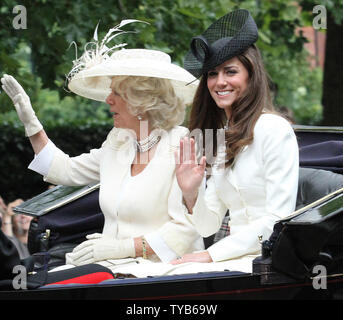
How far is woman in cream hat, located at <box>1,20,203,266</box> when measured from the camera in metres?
3.59

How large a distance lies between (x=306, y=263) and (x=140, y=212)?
3.10 feet

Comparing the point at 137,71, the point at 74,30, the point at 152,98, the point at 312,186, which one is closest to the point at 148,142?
the point at 152,98

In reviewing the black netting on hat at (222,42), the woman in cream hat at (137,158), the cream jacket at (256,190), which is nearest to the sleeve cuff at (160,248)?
the woman in cream hat at (137,158)

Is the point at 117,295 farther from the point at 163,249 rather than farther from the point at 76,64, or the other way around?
the point at 76,64

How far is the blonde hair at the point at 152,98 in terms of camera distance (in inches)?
144

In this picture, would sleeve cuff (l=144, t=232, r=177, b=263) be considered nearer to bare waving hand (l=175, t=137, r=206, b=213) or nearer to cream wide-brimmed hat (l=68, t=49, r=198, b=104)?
bare waving hand (l=175, t=137, r=206, b=213)

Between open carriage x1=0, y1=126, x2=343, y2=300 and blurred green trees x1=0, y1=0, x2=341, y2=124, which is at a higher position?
blurred green trees x1=0, y1=0, x2=341, y2=124

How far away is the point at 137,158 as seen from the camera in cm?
378

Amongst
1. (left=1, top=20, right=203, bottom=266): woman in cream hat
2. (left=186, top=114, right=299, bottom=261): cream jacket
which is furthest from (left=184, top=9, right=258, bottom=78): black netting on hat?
(left=186, top=114, right=299, bottom=261): cream jacket

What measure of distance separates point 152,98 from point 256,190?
697 mm

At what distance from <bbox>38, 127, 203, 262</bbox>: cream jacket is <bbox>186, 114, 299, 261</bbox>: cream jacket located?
119 mm

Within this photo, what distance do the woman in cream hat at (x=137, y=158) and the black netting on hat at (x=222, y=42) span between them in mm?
134

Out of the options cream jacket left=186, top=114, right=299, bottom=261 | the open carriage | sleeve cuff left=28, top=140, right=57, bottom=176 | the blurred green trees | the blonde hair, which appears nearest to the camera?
the open carriage

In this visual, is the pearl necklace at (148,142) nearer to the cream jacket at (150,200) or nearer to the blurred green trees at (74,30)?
the cream jacket at (150,200)
